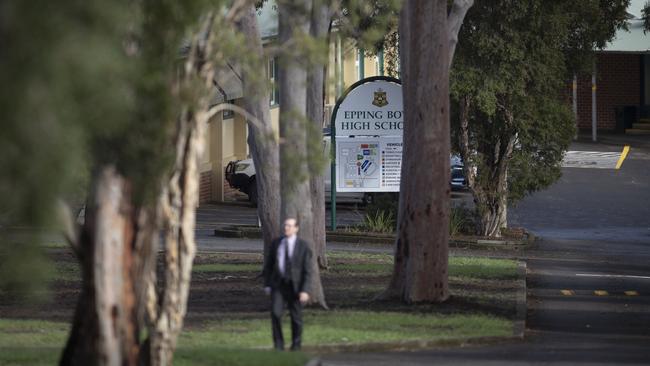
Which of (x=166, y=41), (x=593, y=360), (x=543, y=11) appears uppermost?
(x=543, y=11)

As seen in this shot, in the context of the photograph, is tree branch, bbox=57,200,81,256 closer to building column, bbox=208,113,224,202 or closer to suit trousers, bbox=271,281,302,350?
suit trousers, bbox=271,281,302,350

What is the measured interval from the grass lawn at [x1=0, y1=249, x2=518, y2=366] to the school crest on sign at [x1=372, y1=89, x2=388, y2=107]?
18.1ft

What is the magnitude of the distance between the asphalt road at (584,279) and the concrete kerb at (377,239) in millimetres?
629

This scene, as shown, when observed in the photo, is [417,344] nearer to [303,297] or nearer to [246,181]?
[303,297]

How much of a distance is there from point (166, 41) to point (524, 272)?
632 inches

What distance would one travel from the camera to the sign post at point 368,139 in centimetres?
3011

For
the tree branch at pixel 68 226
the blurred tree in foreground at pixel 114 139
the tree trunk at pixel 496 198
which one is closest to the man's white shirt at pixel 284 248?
the blurred tree in foreground at pixel 114 139

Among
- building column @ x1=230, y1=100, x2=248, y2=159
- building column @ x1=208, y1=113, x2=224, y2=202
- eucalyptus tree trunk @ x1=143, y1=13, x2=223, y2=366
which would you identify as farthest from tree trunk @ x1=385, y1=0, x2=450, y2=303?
building column @ x1=230, y1=100, x2=248, y2=159

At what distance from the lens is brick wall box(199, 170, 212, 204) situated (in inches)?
1549

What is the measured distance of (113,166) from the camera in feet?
33.1

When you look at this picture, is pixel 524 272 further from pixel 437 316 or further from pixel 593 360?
pixel 593 360

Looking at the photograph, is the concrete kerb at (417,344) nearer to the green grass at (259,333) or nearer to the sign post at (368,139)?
the green grass at (259,333)

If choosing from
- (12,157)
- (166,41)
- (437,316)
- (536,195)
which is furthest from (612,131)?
(12,157)

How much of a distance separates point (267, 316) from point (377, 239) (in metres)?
12.4
